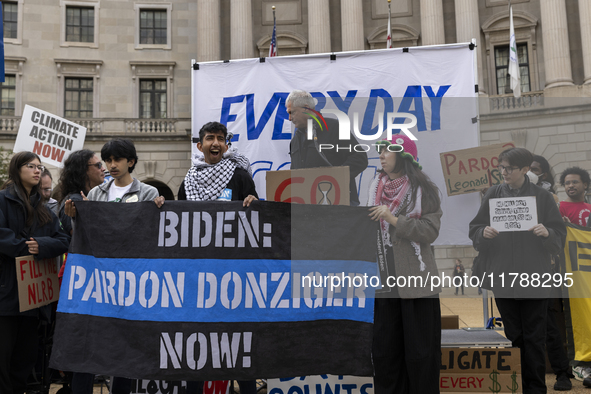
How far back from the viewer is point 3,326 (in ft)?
13.3

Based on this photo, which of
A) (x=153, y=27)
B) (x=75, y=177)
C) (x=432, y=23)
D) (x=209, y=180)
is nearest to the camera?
(x=209, y=180)

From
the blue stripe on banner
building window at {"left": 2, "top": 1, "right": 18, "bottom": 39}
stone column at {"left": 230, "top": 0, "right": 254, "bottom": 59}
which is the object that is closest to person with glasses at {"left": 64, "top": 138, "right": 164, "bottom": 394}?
the blue stripe on banner

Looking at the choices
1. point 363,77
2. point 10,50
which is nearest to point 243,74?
point 363,77

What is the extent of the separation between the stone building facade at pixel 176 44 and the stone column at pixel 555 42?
2.0 inches

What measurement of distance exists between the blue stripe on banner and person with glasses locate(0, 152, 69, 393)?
0.65 metres

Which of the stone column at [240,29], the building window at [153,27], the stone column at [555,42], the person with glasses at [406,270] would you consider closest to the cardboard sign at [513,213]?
the person with glasses at [406,270]

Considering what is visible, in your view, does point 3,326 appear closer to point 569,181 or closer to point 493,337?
point 493,337

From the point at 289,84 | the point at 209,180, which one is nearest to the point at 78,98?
the point at 289,84

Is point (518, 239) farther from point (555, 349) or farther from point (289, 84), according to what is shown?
point (289, 84)

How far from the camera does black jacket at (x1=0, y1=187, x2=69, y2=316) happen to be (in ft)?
13.4

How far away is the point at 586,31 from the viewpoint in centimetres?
2575

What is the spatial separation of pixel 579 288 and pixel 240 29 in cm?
2702

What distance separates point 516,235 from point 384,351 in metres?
1.29

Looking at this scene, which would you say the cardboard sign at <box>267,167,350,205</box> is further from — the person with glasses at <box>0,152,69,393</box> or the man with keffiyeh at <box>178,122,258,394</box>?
the person with glasses at <box>0,152,69,393</box>
